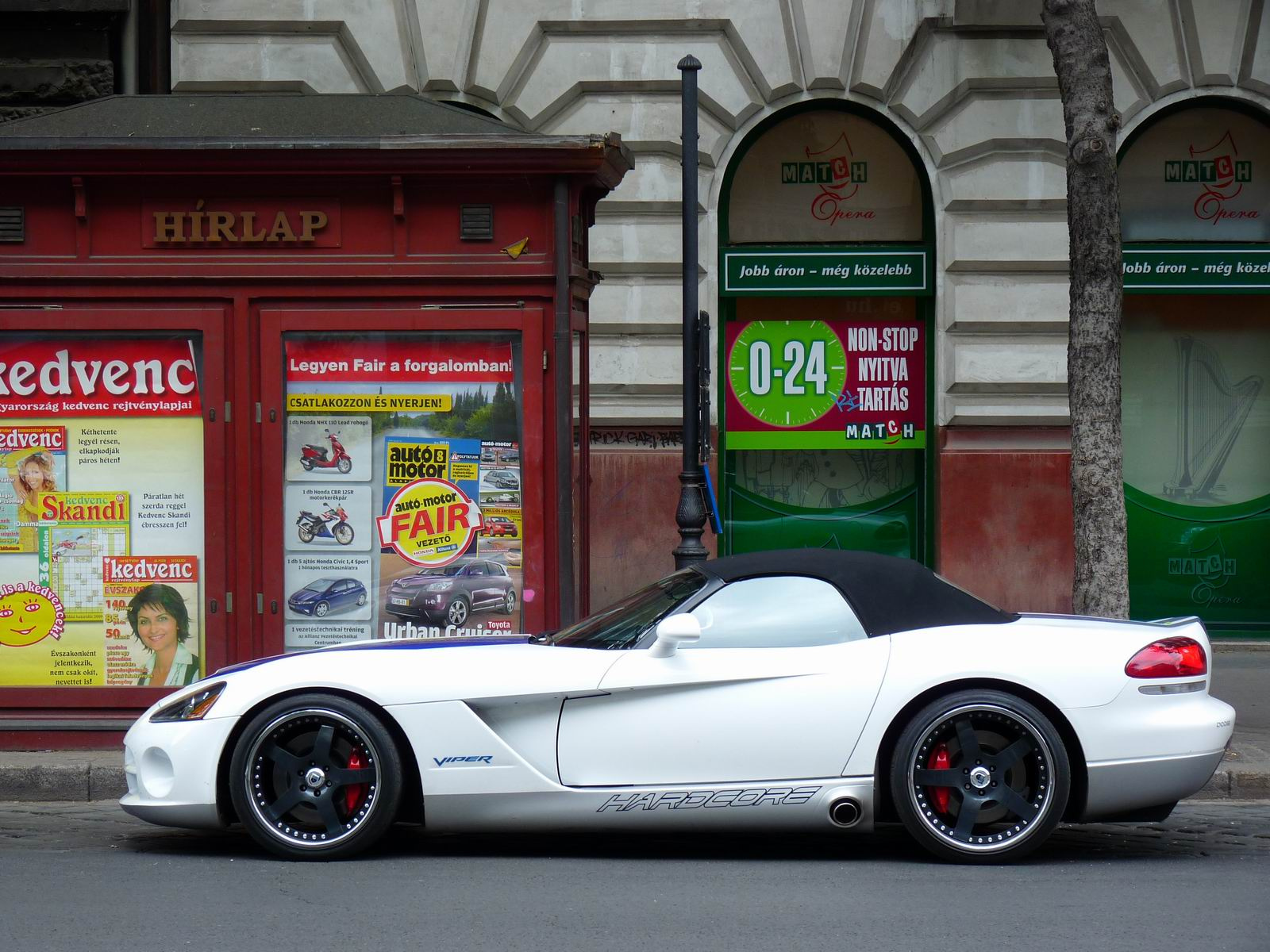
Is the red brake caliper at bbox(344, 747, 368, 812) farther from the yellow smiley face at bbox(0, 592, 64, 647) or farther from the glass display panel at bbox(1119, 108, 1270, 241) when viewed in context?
the glass display panel at bbox(1119, 108, 1270, 241)

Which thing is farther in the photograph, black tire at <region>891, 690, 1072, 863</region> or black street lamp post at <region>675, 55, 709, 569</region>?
black street lamp post at <region>675, 55, 709, 569</region>

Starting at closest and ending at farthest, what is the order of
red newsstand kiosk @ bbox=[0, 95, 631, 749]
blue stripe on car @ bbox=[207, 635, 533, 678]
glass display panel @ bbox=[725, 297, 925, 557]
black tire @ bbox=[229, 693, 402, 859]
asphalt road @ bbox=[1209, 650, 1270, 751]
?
black tire @ bbox=[229, 693, 402, 859]
blue stripe on car @ bbox=[207, 635, 533, 678]
red newsstand kiosk @ bbox=[0, 95, 631, 749]
asphalt road @ bbox=[1209, 650, 1270, 751]
glass display panel @ bbox=[725, 297, 925, 557]

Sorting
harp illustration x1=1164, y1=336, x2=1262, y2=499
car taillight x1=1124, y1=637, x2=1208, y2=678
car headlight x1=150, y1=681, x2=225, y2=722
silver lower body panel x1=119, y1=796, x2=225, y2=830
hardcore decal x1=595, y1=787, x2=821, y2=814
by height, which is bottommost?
silver lower body panel x1=119, y1=796, x2=225, y2=830

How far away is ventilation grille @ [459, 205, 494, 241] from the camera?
7.97 m

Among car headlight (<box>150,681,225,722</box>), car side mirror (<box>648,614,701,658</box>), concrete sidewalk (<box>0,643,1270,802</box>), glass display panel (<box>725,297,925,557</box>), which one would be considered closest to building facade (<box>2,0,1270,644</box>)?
glass display panel (<box>725,297,925,557</box>)

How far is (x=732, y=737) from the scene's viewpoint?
Result: 18.5ft

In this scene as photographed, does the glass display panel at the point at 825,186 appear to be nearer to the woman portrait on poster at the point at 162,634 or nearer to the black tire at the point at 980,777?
the woman portrait on poster at the point at 162,634

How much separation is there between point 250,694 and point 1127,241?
9.63 metres

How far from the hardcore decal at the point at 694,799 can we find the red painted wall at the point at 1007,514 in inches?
Result: 294

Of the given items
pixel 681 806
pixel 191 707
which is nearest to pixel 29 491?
pixel 191 707

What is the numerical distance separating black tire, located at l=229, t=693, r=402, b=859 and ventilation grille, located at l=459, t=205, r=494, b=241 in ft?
10.1

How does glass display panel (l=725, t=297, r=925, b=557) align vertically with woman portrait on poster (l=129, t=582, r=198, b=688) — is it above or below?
above

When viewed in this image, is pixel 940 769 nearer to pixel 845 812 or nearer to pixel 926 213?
pixel 845 812

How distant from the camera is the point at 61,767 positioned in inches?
287
